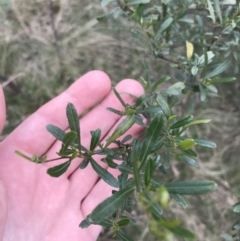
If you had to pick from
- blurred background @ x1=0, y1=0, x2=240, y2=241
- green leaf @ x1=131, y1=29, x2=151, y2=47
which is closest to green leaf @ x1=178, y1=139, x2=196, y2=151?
green leaf @ x1=131, y1=29, x2=151, y2=47

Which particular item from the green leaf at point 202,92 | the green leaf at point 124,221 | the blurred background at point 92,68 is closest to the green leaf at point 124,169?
the green leaf at point 124,221

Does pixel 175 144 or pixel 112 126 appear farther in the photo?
pixel 112 126

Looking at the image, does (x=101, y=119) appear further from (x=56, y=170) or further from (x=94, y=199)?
(x=56, y=170)

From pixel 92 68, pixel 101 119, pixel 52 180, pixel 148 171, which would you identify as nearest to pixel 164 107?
pixel 148 171

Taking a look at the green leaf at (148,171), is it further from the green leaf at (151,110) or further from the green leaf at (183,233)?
the green leaf at (151,110)

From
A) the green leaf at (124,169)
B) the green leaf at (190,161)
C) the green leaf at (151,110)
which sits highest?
the green leaf at (124,169)

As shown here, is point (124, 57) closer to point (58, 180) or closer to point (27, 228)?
point (58, 180)

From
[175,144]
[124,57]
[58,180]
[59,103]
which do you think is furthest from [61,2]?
[175,144]

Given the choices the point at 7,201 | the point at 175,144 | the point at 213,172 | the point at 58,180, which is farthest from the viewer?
the point at 213,172
